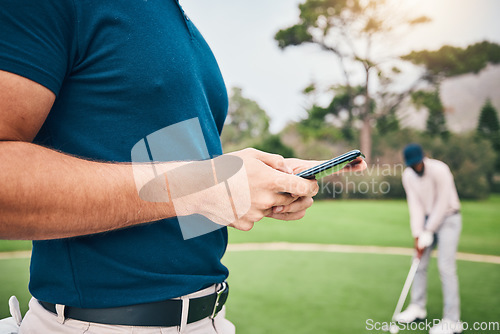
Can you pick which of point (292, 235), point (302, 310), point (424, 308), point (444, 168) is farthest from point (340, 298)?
point (292, 235)

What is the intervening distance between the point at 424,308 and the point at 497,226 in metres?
10.9

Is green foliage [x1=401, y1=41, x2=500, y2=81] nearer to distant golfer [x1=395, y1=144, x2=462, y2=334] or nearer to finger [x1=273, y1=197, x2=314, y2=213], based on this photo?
distant golfer [x1=395, y1=144, x2=462, y2=334]

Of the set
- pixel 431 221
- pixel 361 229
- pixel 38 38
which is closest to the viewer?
pixel 38 38

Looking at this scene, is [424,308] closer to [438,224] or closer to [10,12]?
[438,224]

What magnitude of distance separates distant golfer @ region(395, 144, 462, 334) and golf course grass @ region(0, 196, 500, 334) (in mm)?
447

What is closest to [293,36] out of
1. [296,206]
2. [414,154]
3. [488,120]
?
[488,120]

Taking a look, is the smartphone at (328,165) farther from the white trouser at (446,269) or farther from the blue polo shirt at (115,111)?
the white trouser at (446,269)

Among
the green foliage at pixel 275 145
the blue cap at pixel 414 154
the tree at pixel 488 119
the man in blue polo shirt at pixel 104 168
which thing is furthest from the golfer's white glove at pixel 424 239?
the tree at pixel 488 119

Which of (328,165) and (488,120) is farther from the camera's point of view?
(488,120)

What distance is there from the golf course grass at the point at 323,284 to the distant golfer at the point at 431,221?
45cm

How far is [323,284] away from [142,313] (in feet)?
19.1

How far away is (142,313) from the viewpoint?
1025 millimetres

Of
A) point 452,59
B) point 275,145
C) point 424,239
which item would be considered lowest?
point 275,145

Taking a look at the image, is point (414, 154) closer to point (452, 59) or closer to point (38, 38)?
point (38, 38)
